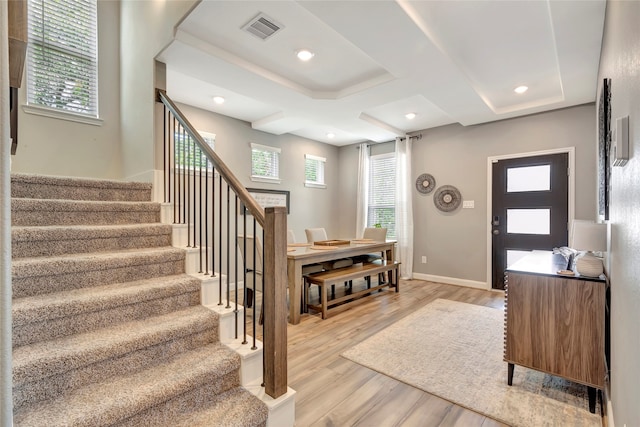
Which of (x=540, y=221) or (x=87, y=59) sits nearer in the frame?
(x=87, y=59)

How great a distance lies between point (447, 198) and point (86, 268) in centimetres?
500

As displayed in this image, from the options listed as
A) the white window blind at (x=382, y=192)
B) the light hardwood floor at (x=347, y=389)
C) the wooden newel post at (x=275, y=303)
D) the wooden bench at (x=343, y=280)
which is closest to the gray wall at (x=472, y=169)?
the white window blind at (x=382, y=192)

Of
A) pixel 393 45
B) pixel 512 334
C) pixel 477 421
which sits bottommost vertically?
pixel 477 421

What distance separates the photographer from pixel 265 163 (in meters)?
5.46

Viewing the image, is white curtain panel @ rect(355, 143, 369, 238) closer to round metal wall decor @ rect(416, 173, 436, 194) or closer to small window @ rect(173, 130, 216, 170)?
round metal wall decor @ rect(416, 173, 436, 194)

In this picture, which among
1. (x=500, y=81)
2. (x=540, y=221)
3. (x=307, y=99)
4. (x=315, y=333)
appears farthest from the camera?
(x=540, y=221)

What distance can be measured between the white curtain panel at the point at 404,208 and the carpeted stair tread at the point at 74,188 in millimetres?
4258

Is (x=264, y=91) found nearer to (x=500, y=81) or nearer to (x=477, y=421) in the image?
(x=500, y=81)

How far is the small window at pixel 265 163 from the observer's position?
5.25 m

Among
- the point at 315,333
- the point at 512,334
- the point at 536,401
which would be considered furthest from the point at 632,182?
the point at 315,333

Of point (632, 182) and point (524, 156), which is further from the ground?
point (524, 156)

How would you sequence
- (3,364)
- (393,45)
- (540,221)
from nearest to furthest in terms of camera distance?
(3,364) → (393,45) → (540,221)

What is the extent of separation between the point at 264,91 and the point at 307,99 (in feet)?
1.86

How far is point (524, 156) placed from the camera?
440 centimetres
